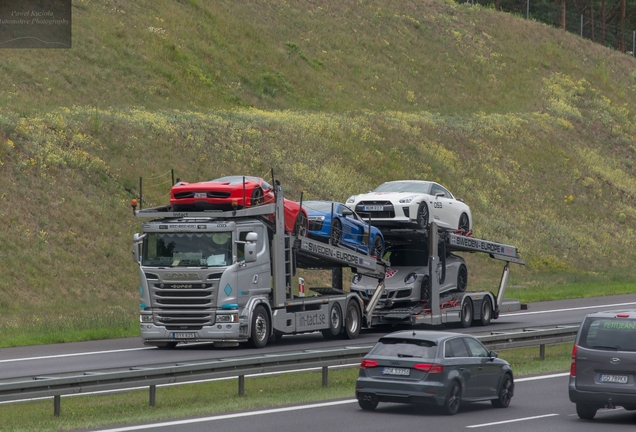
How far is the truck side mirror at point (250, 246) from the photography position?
2170cm

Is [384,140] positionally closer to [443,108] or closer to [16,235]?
[443,108]

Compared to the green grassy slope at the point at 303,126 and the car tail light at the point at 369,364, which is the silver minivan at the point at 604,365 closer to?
the car tail light at the point at 369,364

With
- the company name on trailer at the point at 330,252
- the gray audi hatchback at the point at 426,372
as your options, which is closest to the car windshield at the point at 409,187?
the company name on trailer at the point at 330,252

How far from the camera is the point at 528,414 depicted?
49.3 feet

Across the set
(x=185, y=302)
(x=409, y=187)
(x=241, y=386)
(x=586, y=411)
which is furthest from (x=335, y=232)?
(x=586, y=411)

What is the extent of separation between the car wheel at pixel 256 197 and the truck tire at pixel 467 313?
28.4ft

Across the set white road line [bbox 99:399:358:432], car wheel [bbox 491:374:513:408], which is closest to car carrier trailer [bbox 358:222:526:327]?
car wheel [bbox 491:374:513:408]

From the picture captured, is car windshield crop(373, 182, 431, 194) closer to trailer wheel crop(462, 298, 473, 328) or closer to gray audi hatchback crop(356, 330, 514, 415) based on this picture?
trailer wheel crop(462, 298, 473, 328)

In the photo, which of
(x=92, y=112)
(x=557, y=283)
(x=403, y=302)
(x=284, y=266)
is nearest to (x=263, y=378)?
(x=284, y=266)

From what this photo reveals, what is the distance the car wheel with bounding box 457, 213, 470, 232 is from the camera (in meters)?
29.4

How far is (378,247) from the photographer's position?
1054 inches

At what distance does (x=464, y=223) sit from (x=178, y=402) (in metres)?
15.5

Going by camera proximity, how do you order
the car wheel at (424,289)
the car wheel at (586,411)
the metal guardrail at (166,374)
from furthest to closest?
the car wheel at (424,289) < the car wheel at (586,411) < the metal guardrail at (166,374)

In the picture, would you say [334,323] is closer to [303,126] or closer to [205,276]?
[205,276]
